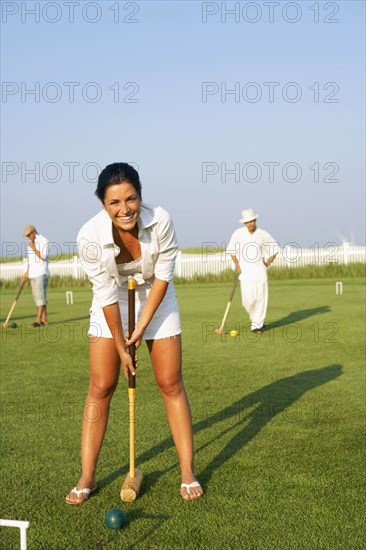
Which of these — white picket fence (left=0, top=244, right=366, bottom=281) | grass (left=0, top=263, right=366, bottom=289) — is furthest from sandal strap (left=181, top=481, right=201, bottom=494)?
white picket fence (left=0, top=244, right=366, bottom=281)

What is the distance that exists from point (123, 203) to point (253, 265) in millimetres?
9131

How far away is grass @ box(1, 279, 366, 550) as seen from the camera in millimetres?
3836

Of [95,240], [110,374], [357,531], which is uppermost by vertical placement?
[95,240]

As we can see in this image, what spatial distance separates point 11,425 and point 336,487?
118 inches

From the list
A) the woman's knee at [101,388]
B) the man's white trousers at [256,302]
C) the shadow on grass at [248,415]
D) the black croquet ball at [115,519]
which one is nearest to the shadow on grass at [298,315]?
the man's white trousers at [256,302]

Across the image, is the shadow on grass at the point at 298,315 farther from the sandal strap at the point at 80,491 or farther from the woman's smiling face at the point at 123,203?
the woman's smiling face at the point at 123,203

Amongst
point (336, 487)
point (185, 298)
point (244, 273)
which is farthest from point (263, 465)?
point (185, 298)

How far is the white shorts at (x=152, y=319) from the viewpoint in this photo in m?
4.44

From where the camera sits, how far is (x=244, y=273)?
13.2m

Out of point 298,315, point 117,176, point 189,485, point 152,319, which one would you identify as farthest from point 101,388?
point 298,315

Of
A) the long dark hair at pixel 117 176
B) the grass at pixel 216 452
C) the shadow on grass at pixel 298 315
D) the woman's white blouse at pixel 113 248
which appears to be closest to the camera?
the grass at pixel 216 452

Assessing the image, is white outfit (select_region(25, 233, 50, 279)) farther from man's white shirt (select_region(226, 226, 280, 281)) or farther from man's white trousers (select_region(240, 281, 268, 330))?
man's white trousers (select_region(240, 281, 268, 330))

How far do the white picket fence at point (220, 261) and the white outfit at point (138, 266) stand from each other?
29.1m

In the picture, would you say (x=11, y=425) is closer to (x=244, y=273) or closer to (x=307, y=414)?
(x=307, y=414)
